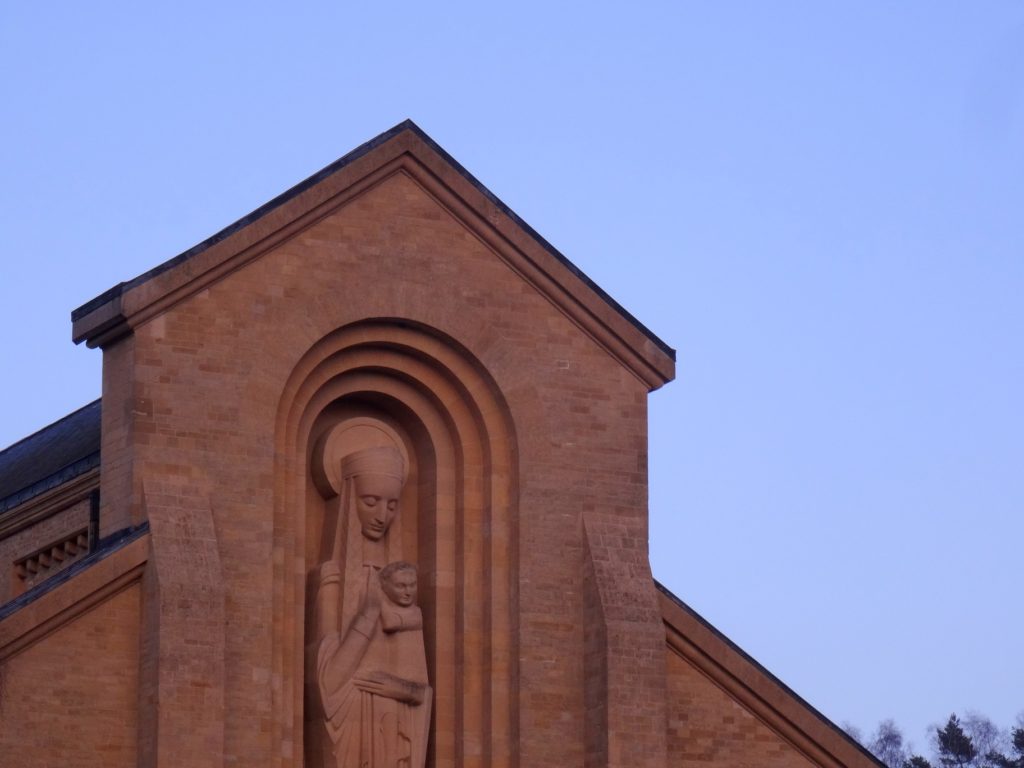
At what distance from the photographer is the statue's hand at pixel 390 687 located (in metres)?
33.2

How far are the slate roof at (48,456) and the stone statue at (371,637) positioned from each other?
19.2 feet

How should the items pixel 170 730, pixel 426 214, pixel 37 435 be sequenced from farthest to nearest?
pixel 37 435 < pixel 426 214 < pixel 170 730

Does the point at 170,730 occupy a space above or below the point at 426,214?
below

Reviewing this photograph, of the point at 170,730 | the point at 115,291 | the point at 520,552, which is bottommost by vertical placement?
the point at 170,730

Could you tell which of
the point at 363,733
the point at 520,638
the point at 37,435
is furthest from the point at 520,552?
the point at 37,435

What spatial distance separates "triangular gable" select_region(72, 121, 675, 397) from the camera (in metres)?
32.6

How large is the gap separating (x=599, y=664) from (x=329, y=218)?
7.00m

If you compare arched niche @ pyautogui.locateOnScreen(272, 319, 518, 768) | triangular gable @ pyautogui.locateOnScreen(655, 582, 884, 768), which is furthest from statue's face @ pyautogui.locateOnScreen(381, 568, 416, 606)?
triangular gable @ pyautogui.locateOnScreen(655, 582, 884, 768)

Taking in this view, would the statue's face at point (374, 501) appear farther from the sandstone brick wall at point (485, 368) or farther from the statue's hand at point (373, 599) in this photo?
the sandstone brick wall at point (485, 368)

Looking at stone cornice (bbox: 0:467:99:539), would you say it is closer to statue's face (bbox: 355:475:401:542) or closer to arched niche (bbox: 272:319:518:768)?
arched niche (bbox: 272:319:518:768)

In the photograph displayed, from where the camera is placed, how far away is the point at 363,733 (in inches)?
1302

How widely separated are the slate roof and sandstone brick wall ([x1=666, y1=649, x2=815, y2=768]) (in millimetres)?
9794

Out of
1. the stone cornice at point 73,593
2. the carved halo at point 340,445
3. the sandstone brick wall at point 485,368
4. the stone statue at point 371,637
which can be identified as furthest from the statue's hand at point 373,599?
the stone cornice at point 73,593

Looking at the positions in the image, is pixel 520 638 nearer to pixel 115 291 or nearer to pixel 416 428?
pixel 416 428
